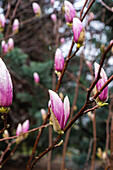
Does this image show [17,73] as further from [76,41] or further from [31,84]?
[76,41]

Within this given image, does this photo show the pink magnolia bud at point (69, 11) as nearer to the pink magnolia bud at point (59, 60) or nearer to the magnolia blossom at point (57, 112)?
the pink magnolia bud at point (59, 60)

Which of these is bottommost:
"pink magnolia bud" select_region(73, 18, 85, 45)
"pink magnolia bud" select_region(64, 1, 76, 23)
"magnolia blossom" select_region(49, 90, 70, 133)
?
"magnolia blossom" select_region(49, 90, 70, 133)

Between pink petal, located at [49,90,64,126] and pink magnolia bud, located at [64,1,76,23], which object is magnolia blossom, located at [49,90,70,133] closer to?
pink petal, located at [49,90,64,126]

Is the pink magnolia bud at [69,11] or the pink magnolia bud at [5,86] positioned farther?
the pink magnolia bud at [69,11]

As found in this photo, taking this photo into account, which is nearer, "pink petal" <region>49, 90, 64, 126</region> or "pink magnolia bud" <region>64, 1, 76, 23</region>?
"pink petal" <region>49, 90, 64, 126</region>

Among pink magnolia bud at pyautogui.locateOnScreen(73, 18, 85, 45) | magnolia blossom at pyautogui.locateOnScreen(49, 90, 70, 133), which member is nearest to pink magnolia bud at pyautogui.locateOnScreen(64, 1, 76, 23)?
pink magnolia bud at pyautogui.locateOnScreen(73, 18, 85, 45)

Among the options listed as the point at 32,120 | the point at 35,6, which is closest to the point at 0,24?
the point at 35,6

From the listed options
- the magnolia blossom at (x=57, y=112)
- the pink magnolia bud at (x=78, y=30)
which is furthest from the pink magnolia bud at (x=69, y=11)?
the magnolia blossom at (x=57, y=112)

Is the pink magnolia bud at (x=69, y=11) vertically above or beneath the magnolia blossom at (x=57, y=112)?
above

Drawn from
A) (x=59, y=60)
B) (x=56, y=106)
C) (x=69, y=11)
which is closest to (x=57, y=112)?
(x=56, y=106)
